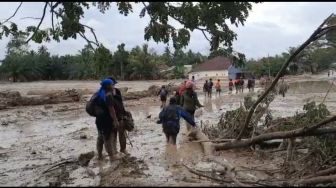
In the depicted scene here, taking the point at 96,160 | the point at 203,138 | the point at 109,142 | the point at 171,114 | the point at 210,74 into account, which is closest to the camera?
the point at 109,142

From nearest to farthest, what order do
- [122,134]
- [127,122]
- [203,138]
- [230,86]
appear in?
1. [127,122]
2. [122,134]
3. [203,138]
4. [230,86]

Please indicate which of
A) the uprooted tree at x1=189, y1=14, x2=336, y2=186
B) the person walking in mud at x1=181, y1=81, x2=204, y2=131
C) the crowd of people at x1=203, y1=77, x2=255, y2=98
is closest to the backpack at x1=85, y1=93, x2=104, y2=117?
the uprooted tree at x1=189, y1=14, x2=336, y2=186

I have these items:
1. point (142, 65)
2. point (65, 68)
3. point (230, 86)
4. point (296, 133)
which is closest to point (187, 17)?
point (296, 133)

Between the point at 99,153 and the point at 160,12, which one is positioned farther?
the point at 99,153

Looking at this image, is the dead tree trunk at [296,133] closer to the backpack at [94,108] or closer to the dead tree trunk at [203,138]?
the dead tree trunk at [203,138]

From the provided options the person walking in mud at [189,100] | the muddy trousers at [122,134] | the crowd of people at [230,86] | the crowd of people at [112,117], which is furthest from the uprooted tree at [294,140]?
the crowd of people at [230,86]

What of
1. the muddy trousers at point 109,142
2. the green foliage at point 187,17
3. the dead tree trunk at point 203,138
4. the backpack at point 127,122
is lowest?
the dead tree trunk at point 203,138

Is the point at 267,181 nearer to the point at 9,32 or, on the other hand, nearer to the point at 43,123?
the point at 9,32

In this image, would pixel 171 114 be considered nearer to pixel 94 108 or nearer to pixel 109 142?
pixel 109 142

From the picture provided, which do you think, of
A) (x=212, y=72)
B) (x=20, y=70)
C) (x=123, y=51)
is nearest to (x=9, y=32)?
(x=123, y=51)

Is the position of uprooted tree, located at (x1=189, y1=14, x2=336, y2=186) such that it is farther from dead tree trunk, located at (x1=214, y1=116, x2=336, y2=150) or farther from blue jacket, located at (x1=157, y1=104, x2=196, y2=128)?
blue jacket, located at (x1=157, y1=104, x2=196, y2=128)

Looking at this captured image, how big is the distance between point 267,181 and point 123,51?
2971 mm

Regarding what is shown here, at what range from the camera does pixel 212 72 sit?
89000 mm

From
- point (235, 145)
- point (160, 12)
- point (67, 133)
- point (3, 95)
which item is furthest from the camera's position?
point (3, 95)
